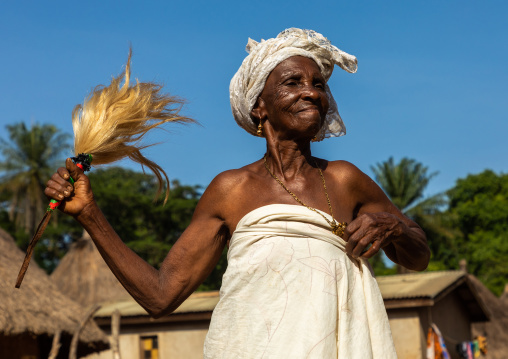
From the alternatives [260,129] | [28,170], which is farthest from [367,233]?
[28,170]

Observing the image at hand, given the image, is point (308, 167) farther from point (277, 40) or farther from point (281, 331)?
point (281, 331)

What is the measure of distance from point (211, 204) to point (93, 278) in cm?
2036

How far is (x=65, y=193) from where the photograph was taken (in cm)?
241

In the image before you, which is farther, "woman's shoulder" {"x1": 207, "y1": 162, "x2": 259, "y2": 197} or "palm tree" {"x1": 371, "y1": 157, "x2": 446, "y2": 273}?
"palm tree" {"x1": 371, "y1": 157, "x2": 446, "y2": 273}

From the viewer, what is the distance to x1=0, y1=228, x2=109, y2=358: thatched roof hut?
834 cm

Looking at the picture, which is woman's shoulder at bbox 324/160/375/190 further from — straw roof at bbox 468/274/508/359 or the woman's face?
straw roof at bbox 468/274/508/359

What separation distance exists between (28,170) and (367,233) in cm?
3921

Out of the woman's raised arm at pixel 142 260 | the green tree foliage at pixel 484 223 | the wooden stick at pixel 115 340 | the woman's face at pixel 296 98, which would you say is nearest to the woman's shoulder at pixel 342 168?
the woman's face at pixel 296 98

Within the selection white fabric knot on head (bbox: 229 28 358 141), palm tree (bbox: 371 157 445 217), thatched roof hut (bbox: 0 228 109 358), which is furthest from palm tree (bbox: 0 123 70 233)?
white fabric knot on head (bbox: 229 28 358 141)

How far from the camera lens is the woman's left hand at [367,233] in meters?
A: 2.33

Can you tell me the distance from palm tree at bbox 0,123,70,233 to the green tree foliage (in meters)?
21.2

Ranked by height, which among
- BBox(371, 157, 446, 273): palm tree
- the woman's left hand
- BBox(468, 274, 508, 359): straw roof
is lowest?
the woman's left hand

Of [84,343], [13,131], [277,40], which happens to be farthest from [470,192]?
[277,40]

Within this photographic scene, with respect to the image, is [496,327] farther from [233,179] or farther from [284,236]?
[284,236]
